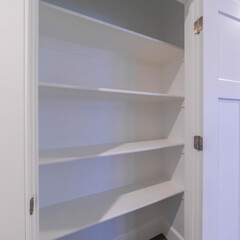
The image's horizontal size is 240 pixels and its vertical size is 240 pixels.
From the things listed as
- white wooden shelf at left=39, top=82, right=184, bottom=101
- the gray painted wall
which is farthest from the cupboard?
the gray painted wall

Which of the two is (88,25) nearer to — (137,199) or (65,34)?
(65,34)

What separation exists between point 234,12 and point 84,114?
132cm

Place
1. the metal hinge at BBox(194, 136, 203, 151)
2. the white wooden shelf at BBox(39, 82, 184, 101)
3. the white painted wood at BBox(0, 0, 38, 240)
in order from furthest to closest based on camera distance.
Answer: the metal hinge at BBox(194, 136, 203, 151) → the white wooden shelf at BBox(39, 82, 184, 101) → the white painted wood at BBox(0, 0, 38, 240)

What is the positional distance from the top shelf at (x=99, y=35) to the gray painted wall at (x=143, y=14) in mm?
303

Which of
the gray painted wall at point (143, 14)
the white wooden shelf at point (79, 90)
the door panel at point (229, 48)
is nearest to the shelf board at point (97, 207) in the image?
the white wooden shelf at point (79, 90)

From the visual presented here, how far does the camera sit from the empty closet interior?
962 millimetres

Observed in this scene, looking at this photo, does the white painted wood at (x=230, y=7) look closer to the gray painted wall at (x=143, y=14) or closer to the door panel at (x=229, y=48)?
the door panel at (x=229, y=48)

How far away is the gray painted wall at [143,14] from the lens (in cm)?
124

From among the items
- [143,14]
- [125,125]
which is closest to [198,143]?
[125,125]

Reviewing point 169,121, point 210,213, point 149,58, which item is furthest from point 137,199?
point 149,58

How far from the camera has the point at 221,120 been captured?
3.17 ft

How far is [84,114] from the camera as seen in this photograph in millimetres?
1178

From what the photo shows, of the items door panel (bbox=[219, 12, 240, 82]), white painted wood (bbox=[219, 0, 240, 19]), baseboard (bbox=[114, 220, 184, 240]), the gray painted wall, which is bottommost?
baseboard (bbox=[114, 220, 184, 240])

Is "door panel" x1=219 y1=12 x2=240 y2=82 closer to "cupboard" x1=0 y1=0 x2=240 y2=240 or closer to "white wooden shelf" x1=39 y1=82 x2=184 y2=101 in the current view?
"cupboard" x1=0 y1=0 x2=240 y2=240
